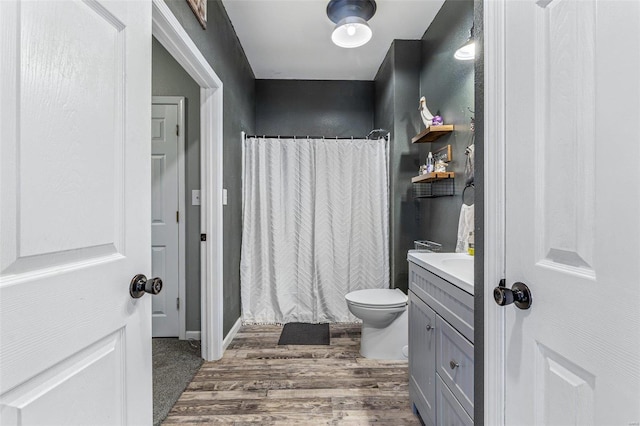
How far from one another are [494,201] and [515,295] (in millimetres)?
244

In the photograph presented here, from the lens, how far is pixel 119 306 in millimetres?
728

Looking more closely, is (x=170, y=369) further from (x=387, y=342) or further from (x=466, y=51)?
(x=466, y=51)

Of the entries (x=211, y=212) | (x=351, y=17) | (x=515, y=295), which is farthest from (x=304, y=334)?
(x=351, y=17)

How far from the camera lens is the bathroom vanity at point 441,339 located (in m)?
1.01

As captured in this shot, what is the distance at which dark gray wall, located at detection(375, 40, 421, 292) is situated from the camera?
2.61m

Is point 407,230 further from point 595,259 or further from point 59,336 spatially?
point 59,336

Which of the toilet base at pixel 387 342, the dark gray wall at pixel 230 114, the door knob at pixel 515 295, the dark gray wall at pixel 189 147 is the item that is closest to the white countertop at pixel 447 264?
the door knob at pixel 515 295

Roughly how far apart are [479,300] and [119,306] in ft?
3.23

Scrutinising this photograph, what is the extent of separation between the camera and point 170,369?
1.95 m

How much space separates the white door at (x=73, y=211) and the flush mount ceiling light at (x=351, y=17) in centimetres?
164

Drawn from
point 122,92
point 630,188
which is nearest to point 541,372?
point 630,188

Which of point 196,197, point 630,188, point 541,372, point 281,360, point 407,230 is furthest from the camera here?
point 407,230

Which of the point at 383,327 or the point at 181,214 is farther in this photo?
the point at 181,214

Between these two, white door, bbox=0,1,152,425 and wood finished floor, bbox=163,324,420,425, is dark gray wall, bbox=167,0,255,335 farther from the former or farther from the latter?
white door, bbox=0,1,152,425
